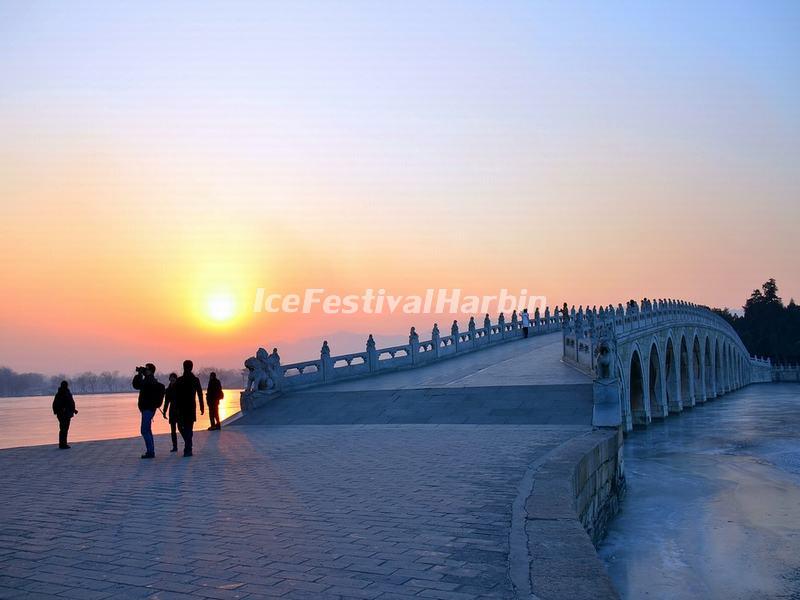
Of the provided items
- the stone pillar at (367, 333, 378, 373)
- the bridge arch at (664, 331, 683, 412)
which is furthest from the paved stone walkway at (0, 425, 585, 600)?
the bridge arch at (664, 331, 683, 412)

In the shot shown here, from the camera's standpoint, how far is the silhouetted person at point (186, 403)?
45.1 feet

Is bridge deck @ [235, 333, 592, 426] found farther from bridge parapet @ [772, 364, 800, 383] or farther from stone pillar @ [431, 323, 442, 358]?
bridge parapet @ [772, 364, 800, 383]

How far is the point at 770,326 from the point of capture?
13375cm

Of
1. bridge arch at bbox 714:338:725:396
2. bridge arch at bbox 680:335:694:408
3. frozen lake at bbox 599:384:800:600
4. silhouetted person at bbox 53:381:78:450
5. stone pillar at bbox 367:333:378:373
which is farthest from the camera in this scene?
bridge arch at bbox 714:338:725:396

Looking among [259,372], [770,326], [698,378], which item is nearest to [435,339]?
[259,372]

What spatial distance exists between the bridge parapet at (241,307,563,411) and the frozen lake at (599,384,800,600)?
31.1 feet

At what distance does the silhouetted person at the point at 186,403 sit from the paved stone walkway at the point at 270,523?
48 centimetres

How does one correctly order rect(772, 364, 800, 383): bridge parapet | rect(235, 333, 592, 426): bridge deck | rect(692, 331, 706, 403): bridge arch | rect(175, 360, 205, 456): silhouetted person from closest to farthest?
rect(175, 360, 205, 456): silhouetted person
rect(235, 333, 592, 426): bridge deck
rect(692, 331, 706, 403): bridge arch
rect(772, 364, 800, 383): bridge parapet

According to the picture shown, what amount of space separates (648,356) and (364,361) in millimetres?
20022

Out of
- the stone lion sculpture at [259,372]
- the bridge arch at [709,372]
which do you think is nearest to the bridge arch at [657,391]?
the bridge arch at [709,372]

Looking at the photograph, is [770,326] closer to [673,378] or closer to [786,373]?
[786,373]

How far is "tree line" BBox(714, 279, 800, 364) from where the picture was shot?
129 metres

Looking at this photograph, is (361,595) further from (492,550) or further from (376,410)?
(376,410)

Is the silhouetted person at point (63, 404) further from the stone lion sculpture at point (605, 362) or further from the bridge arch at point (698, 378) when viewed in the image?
the bridge arch at point (698, 378)
